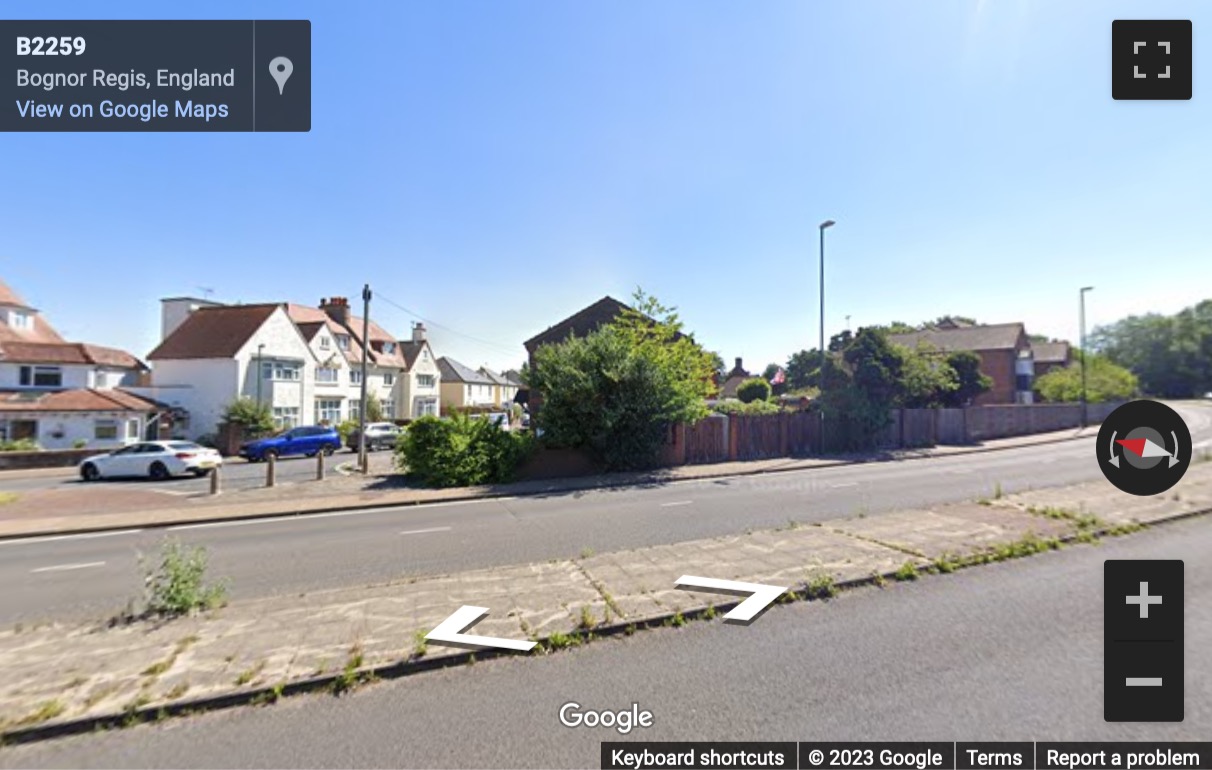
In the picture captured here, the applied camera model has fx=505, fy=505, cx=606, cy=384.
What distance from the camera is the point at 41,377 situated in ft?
96.6

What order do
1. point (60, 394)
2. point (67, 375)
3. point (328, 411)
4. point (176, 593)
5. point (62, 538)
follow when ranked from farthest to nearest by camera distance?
point (328, 411), point (67, 375), point (60, 394), point (62, 538), point (176, 593)

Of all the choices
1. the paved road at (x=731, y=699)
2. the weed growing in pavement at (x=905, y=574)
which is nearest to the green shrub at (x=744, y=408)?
the weed growing in pavement at (x=905, y=574)

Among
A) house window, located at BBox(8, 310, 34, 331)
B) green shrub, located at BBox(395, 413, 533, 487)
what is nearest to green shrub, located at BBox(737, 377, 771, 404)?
green shrub, located at BBox(395, 413, 533, 487)

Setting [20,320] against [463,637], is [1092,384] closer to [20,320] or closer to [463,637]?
[463,637]

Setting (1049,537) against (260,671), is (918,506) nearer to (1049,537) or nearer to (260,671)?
(1049,537)

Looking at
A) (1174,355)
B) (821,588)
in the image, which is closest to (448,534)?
(821,588)

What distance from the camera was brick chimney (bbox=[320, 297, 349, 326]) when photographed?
4519 cm

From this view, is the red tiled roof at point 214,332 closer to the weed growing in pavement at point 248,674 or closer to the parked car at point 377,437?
the parked car at point 377,437

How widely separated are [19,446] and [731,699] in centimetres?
3452

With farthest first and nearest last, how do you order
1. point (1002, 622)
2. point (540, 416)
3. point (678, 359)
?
point (678, 359), point (540, 416), point (1002, 622)

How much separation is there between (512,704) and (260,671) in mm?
1913

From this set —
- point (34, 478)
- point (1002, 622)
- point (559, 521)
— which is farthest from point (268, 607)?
point (34, 478)

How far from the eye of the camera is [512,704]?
3289 mm

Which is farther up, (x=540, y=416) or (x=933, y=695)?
(x=540, y=416)
